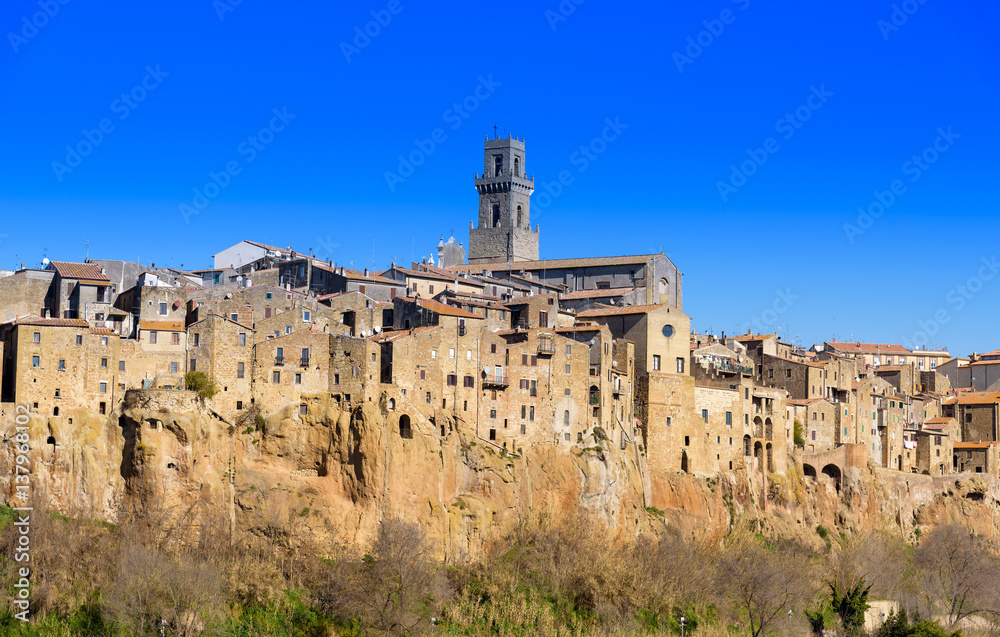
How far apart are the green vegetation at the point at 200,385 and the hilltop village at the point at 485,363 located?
386mm

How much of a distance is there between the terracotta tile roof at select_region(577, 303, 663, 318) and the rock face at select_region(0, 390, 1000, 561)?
8.95 meters

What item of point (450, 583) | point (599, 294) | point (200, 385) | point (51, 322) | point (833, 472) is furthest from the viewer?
point (599, 294)

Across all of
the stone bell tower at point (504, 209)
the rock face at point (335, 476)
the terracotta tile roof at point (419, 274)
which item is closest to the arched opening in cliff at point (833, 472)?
the rock face at point (335, 476)

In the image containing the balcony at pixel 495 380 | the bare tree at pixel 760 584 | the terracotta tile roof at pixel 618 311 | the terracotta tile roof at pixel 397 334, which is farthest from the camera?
the terracotta tile roof at pixel 618 311

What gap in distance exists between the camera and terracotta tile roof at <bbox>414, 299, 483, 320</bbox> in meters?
77.6

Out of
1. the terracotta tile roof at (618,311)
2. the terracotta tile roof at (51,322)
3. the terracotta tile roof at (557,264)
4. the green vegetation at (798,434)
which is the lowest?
the green vegetation at (798,434)

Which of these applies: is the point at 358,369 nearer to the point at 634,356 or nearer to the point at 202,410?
the point at 202,410

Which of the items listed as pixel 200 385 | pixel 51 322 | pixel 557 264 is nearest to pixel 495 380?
pixel 200 385

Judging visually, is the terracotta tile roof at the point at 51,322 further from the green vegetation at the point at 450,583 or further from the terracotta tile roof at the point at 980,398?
the terracotta tile roof at the point at 980,398

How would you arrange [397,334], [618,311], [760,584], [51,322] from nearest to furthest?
[51,322]
[397,334]
[760,584]
[618,311]

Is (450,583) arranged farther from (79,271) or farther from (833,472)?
(833,472)

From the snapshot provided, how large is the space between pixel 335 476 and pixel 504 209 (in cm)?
6335

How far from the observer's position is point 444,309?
78.9m

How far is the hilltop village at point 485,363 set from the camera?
224 ft
